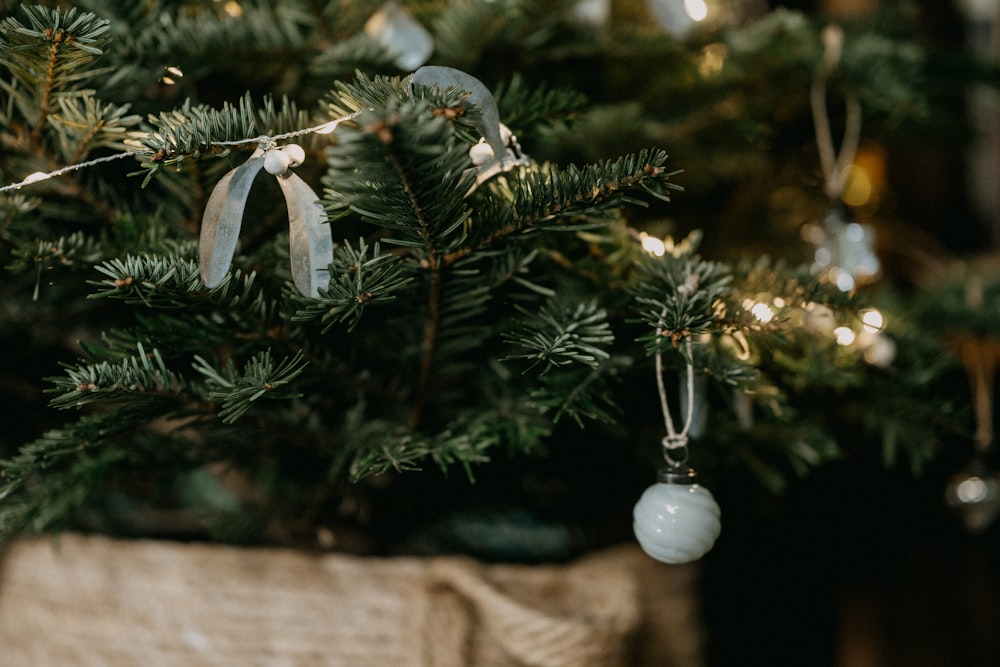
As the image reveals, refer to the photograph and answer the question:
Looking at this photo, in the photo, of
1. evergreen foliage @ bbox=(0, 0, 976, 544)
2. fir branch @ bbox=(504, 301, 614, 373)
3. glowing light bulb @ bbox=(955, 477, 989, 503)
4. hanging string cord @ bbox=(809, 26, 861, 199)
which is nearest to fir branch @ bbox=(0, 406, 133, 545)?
evergreen foliage @ bbox=(0, 0, 976, 544)

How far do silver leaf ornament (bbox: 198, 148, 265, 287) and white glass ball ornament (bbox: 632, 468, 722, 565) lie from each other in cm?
24

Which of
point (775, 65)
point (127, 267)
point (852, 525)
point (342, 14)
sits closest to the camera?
point (127, 267)

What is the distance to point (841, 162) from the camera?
59 cm

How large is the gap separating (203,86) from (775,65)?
1.50 feet

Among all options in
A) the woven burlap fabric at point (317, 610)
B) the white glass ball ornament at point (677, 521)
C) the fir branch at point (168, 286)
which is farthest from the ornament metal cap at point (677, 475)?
the fir branch at point (168, 286)

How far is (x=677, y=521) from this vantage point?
341 millimetres

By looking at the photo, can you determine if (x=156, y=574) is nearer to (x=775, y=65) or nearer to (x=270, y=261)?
(x=270, y=261)

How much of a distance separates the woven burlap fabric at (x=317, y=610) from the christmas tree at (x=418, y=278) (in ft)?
0.16

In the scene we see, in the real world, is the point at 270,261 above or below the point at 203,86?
below

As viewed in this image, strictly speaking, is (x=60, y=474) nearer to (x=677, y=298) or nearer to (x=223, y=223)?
(x=223, y=223)

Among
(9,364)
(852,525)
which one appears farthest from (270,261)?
(852,525)

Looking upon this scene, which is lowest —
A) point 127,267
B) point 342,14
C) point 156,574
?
point 156,574

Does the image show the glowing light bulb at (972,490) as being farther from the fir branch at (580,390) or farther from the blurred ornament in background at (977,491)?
the fir branch at (580,390)

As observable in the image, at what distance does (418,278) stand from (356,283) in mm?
59
